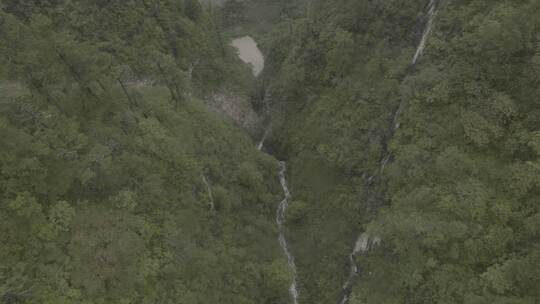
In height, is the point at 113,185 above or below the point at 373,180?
below

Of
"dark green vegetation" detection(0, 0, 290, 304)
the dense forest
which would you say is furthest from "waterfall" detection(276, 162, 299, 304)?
"dark green vegetation" detection(0, 0, 290, 304)

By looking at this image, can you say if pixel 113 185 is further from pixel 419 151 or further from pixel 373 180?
pixel 419 151

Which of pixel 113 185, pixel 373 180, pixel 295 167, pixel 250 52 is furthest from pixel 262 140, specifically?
pixel 250 52

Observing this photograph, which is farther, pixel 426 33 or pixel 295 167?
pixel 295 167

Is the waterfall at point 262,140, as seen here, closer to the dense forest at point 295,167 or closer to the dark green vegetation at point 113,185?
the dense forest at point 295,167

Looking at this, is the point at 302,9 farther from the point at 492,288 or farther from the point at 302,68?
the point at 492,288
